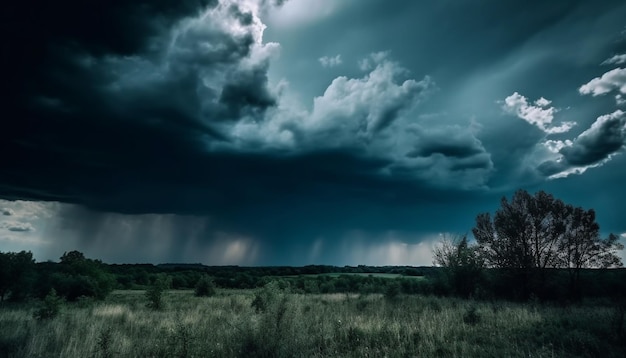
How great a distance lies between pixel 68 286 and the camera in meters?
28.3

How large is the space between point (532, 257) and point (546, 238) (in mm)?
2936

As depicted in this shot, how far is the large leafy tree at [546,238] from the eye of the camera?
111 feet

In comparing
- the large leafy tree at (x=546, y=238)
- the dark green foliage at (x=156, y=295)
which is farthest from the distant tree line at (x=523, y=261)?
the dark green foliage at (x=156, y=295)

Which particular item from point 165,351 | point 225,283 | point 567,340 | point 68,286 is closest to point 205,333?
point 165,351

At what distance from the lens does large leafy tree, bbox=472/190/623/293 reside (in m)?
33.8

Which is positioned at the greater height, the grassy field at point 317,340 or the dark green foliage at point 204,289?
the grassy field at point 317,340

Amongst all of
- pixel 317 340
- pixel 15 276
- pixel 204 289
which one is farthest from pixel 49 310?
pixel 204 289

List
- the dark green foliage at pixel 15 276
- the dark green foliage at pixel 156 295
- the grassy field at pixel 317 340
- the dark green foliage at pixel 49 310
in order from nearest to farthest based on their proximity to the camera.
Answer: the grassy field at pixel 317 340 → the dark green foliage at pixel 49 310 → the dark green foliage at pixel 156 295 → the dark green foliage at pixel 15 276

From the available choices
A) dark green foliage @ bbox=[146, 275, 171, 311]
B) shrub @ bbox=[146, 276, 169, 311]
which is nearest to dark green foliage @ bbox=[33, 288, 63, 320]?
dark green foliage @ bbox=[146, 275, 171, 311]

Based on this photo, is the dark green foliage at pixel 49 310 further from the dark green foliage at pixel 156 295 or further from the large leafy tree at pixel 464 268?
the large leafy tree at pixel 464 268

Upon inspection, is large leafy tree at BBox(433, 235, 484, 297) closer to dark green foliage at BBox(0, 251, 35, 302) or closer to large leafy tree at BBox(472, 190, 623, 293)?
large leafy tree at BBox(472, 190, 623, 293)

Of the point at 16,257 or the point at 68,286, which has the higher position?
the point at 16,257

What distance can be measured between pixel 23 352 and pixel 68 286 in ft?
79.5

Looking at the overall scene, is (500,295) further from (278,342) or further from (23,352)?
(23,352)
